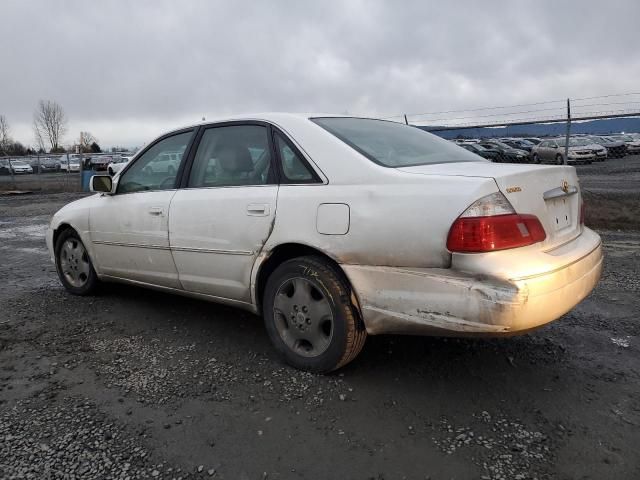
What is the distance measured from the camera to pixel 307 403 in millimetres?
2648

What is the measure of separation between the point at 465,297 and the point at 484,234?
0.30 m

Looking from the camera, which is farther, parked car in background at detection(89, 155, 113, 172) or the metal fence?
parked car in background at detection(89, 155, 113, 172)

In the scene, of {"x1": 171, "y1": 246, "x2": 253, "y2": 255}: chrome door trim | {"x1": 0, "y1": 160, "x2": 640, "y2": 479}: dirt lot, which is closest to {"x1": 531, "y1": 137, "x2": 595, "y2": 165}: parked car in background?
{"x1": 0, "y1": 160, "x2": 640, "y2": 479}: dirt lot

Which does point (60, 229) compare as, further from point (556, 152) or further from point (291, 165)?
point (556, 152)

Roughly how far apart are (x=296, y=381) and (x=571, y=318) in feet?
7.15

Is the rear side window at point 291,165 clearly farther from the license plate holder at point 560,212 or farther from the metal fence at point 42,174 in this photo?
the metal fence at point 42,174

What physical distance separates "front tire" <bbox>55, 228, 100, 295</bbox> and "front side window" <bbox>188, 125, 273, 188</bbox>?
1.60 metres

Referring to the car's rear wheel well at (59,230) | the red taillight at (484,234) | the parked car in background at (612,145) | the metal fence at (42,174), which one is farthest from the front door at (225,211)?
the parked car in background at (612,145)

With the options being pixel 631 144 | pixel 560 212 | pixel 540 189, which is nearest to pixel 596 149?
pixel 631 144

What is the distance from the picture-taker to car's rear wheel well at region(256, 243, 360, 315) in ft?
9.15

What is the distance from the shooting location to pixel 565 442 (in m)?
2.26

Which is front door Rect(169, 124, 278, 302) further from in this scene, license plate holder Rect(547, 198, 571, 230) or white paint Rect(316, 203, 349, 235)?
license plate holder Rect(547, 198, 571, 230)

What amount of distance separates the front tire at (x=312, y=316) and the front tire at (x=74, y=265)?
2.19 meters

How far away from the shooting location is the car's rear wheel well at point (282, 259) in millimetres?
2790
